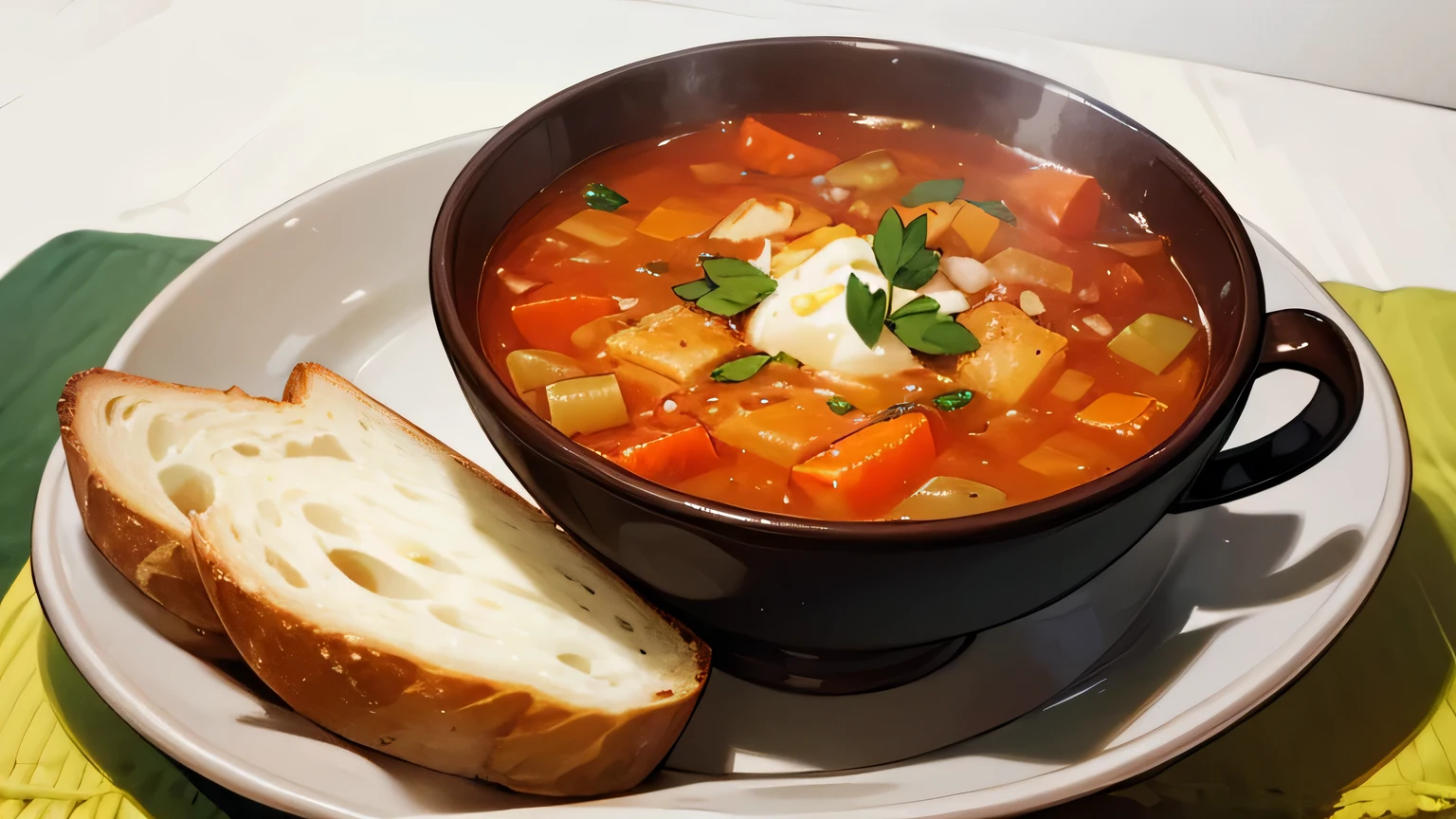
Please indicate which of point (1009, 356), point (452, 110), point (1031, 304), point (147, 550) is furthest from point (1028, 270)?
point (452, 110)

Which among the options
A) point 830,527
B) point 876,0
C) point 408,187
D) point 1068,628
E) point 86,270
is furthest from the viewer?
point 876,0

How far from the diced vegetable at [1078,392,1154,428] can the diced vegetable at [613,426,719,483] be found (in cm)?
66

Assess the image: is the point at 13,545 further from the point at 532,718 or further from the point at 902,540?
the point at 902,540

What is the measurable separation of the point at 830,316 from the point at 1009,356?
33cm

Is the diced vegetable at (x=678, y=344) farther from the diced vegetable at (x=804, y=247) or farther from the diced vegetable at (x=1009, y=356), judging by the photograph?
the diced vegetable at (x=1009, y=356)

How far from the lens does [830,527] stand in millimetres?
1212

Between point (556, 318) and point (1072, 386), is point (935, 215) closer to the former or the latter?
point (1072, 386)

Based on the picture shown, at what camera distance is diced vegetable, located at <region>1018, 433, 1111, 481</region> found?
1559 mm

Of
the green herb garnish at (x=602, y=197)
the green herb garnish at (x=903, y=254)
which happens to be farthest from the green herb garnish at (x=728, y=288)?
the green herb garnish at (x=602, y=197)

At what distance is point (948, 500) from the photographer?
4.83 ft

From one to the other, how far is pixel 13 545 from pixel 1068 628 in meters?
2.00

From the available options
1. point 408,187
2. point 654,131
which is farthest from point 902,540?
point 408,187

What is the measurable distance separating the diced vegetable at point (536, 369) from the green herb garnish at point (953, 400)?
0.64m

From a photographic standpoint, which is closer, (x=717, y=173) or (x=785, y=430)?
(x=785, y=430)
